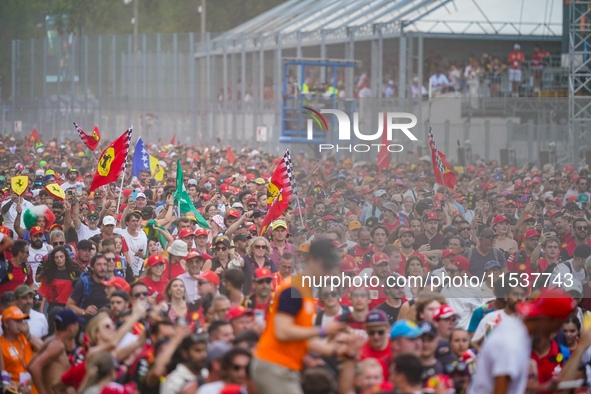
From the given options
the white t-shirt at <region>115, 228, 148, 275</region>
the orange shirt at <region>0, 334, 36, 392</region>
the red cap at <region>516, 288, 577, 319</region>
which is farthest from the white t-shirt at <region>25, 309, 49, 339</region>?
the red cap at <region>516, 288, 577, 319</region>

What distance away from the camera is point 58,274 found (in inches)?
431

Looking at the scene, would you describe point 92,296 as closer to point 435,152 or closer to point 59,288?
point 59,288

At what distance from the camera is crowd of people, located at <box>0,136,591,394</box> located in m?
6.33

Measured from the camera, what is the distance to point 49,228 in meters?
13.6

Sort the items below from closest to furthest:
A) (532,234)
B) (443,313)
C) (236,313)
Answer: (236,313), (443,313), (532,234)

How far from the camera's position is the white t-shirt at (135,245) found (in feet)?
42.4

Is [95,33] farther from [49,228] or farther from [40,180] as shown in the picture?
[49,228]

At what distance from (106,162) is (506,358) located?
11491 mm

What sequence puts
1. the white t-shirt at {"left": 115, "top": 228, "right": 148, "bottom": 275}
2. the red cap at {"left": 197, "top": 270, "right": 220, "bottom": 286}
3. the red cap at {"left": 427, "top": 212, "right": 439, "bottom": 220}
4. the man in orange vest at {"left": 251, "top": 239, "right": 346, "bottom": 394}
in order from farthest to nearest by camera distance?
the red cap at {"left": 427, "top": 212, "right": 439, "bottom": 220} < the white t-shirt at {"left": 115, "top": 228, "right": 148, "bottom": 275} < the red cap at {"left": 197, "top": 270, "right": 220, "bottom": 286} < the man in orange vest at {"left": 251, "top": 239, "right": 346, "bottom": 394}

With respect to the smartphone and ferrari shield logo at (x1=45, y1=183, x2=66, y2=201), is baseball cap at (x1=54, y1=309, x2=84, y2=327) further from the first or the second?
ferrari shield logo at (x1=45, y1=183, x2=66, y2=201)

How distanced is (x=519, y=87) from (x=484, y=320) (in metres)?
24.1

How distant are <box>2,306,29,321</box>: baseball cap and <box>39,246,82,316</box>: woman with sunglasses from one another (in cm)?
189

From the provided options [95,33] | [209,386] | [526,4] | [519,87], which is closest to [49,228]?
[209,386]

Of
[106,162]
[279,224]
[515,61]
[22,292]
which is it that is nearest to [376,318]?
[22,292]
